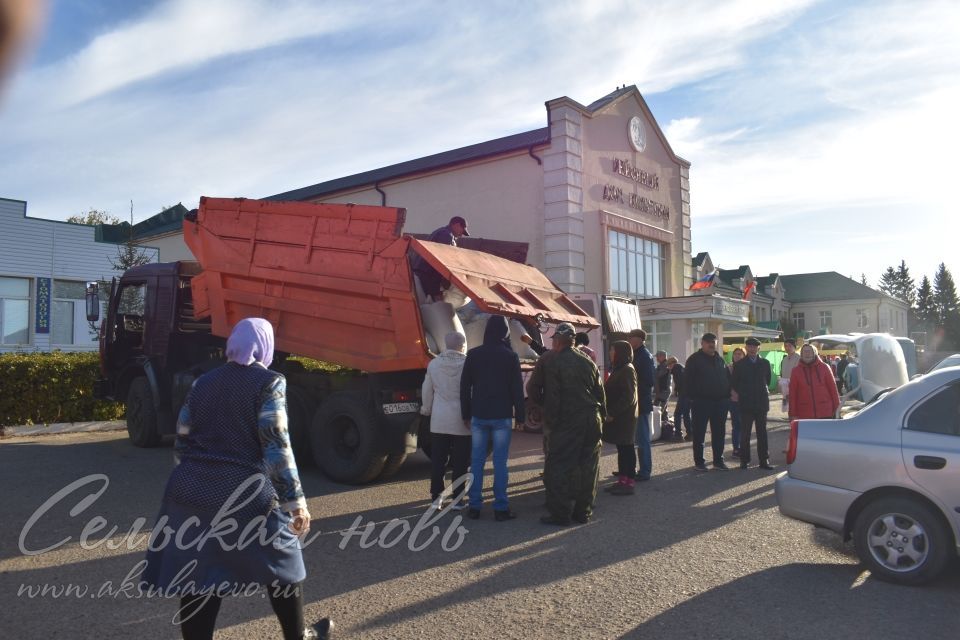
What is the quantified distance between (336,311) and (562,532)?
3.77 meters

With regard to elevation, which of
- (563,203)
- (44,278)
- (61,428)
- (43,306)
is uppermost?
(563,203)

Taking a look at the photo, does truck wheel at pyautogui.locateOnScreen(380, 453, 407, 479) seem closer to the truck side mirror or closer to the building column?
the truck side mirror

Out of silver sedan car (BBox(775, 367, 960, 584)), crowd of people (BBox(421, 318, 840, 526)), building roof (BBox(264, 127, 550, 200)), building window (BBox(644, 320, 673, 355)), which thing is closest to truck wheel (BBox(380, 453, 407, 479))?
crowd of people (BBox(421, 318, 840, 526))

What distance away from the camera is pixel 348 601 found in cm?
491

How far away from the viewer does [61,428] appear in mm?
13797

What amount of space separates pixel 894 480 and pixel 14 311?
27.2 metres

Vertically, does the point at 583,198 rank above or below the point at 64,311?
above

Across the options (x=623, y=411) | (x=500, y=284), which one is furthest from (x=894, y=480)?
(x=500, y=284)

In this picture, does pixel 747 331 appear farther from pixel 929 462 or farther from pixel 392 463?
pixel 929 462

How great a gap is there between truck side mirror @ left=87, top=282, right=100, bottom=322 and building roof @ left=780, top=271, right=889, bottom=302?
78.3 metres

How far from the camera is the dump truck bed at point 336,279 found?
27.1 ft

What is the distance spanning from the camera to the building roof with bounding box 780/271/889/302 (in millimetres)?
77625

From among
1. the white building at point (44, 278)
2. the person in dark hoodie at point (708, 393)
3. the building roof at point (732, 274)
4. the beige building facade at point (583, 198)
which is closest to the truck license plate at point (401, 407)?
the person in dark hoodie at point (708, 393)

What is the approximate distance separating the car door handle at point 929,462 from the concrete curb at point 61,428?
1355 cm
